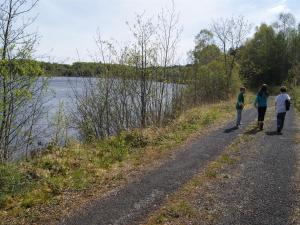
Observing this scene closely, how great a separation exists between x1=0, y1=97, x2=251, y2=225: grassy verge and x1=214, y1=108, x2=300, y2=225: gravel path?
2.53m

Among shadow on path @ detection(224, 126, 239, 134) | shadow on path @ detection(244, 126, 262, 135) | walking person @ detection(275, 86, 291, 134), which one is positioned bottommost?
shadow on path @ detection(224, 126, 239, 134)

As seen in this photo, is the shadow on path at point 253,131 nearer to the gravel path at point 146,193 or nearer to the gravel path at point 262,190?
the gravel path at point 262,190

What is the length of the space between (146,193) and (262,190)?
2484 millimetres

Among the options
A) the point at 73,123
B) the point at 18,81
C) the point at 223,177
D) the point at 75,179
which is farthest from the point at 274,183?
the point at 73,123

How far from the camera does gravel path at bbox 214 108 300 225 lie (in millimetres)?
7359

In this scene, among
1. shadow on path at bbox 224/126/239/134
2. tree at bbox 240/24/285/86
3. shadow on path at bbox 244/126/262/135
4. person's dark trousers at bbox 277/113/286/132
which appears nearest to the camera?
shadow on path at bbox 244/126/262/135

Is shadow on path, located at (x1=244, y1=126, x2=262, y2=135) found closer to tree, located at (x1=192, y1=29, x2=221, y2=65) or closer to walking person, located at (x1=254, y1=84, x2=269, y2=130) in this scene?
walking person, located at (x1=254, y1=84, x2=269, y2=130)

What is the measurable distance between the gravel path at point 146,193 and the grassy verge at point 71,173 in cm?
40

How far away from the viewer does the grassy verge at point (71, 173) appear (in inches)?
320

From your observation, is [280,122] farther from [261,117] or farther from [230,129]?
[230,129]

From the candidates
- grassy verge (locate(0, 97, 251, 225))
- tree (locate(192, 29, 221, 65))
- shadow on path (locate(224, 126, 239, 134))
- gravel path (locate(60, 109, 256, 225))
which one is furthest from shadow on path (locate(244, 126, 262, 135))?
tree (locate(192, 29, 221, 65))

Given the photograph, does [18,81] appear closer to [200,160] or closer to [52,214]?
[52,214]

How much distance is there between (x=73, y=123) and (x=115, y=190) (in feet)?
33.5

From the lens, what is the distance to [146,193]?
8.78 meters
